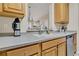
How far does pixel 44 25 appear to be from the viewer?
2232 millimetres

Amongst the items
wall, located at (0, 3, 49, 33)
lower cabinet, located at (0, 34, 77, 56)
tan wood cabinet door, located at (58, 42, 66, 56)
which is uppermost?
wall, located at (0, 3, 49, 33)

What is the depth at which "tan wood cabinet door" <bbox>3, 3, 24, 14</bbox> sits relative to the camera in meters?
1.51

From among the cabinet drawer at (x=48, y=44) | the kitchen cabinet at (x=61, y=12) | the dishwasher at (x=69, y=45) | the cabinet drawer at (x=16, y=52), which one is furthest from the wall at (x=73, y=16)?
the cabinet drawer at (x=16, y=52)

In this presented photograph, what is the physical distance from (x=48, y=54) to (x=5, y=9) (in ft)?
2.00

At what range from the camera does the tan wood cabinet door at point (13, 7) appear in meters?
1.51

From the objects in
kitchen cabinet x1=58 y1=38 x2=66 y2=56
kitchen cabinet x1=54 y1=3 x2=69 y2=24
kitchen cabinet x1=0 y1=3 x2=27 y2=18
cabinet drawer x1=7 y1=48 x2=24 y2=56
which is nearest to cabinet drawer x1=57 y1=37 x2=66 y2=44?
kitchen cabinet x1=58 y1=38 x2=66 y2=56

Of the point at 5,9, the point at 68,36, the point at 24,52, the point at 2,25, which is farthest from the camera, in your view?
the point at 68,36

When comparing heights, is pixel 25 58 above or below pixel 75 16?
below

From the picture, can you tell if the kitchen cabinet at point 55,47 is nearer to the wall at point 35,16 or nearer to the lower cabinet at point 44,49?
the lower cabinet at point 44,49

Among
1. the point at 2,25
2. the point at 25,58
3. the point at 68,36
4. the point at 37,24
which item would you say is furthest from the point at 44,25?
the point at 25,58

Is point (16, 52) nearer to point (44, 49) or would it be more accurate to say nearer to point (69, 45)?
point (44, 49)

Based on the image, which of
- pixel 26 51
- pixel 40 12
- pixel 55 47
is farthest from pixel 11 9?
pixel 55 47

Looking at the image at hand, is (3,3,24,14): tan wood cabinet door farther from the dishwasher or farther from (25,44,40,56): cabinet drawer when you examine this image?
the dishwasher

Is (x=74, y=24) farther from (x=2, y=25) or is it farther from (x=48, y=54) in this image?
(x=2, y=25)
